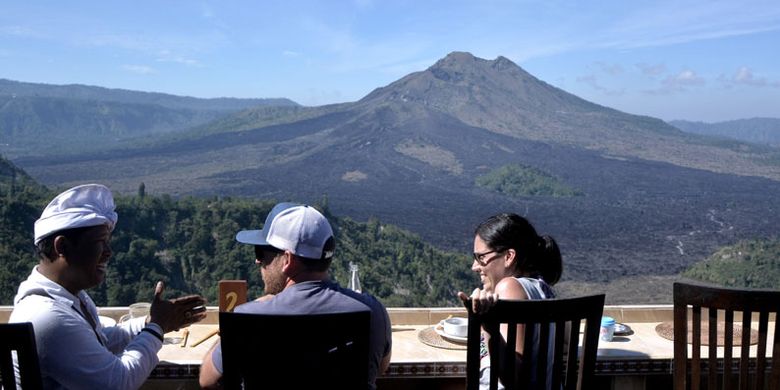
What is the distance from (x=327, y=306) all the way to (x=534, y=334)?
1.68ft

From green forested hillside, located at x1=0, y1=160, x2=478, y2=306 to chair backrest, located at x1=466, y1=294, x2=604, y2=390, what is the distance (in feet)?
25.3

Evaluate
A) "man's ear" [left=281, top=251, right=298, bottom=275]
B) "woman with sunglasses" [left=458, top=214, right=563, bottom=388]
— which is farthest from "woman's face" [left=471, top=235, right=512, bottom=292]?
"man's ear" [left=281, top=251, right=298, bottom=275]

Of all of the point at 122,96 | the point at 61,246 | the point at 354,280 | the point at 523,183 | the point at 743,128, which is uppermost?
the point at 122,96

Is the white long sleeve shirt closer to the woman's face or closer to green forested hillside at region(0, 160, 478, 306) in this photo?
the woman's face

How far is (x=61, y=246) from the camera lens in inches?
80.4

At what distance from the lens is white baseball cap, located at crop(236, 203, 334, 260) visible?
204 cm

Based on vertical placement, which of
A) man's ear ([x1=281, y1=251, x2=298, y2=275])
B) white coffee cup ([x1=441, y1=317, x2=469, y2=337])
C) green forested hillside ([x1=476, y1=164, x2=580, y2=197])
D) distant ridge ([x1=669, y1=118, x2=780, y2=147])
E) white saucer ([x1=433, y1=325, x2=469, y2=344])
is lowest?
green forested hillside ([x1=476, y1=164, x2=580, y2=197])

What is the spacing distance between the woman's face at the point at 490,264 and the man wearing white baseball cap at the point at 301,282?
445 millimetres

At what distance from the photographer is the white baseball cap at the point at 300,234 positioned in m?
2.04

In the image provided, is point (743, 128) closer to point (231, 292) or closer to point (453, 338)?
point (453, 338)

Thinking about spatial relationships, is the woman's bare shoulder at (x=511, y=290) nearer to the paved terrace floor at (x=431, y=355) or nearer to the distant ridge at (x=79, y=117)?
the paved terrace floor at (x=431, y=355)

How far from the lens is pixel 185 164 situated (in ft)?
235

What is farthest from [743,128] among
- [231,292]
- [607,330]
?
[231,292]

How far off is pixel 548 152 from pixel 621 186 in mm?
11354
